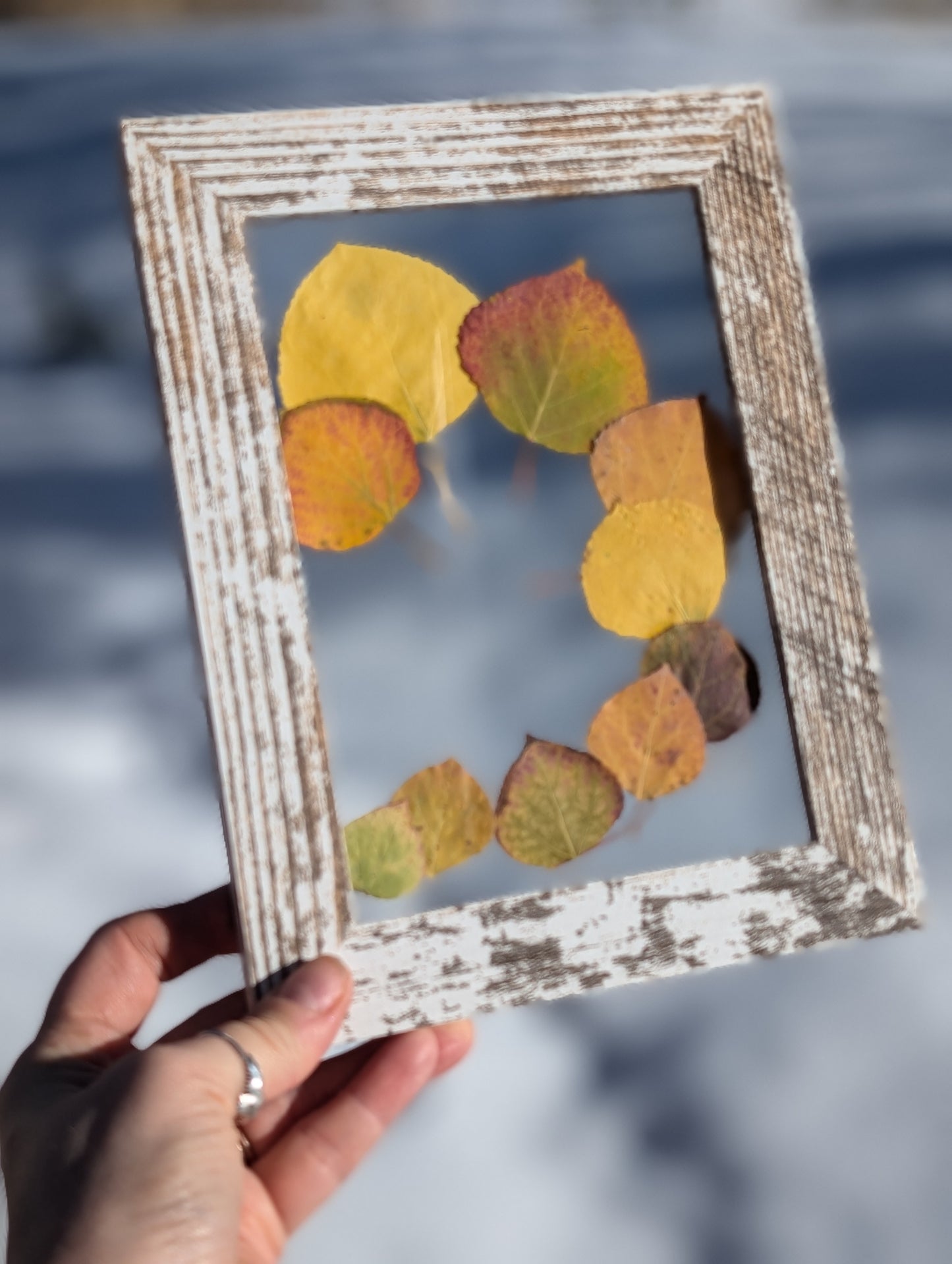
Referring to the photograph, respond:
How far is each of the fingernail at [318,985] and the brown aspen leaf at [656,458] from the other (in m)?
0.24

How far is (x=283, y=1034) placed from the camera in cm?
47

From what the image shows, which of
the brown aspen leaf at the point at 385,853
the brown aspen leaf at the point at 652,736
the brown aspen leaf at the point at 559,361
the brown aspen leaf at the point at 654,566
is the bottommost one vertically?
the brown aspen leaf at the point at 385,853

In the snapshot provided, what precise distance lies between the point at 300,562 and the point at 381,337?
0.11m

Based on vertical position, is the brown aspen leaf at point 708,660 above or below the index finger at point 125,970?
above

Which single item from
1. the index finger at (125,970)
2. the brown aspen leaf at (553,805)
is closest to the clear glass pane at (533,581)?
the brown aspen leaf at (553,805)

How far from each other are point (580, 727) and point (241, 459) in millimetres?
197

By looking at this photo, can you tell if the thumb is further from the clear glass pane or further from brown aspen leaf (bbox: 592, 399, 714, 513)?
brown aspen leaf (bbox: 592, 399, 714, 513)

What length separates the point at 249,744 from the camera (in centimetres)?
48

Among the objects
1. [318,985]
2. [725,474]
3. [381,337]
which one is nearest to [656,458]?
[725,474]

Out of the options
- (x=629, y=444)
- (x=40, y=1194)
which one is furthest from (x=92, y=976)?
(x=629, y=444)

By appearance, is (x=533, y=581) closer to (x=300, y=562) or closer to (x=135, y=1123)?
(x=300, y=562)

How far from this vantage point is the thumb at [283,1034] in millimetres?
468

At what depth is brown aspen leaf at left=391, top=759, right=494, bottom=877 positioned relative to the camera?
521mm

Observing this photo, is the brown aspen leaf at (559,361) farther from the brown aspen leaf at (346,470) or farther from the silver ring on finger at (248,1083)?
the silver ring on finger at (248,1083)
